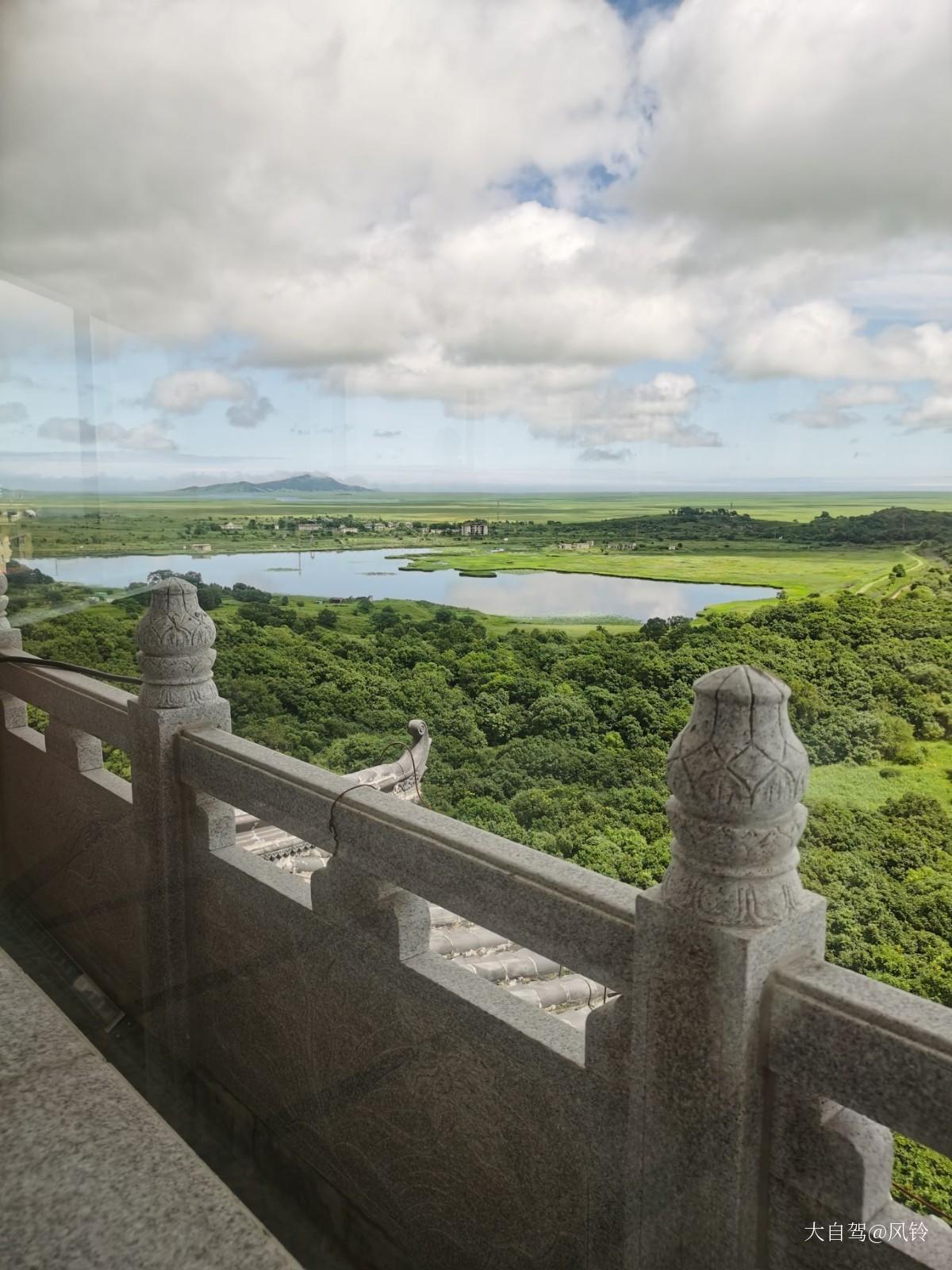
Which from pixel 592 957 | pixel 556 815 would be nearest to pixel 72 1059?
pixel 592 957

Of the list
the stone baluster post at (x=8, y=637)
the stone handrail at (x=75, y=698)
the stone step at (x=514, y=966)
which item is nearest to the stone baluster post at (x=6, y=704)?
the stone baluster post at (x=8, y=637)

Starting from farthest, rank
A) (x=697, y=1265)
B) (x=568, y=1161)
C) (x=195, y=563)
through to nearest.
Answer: (x=195, y=563)
(x=568, y=1161)
(x=697, y=1265)

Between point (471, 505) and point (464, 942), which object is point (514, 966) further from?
point (471, 505)

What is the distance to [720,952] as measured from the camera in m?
1.00

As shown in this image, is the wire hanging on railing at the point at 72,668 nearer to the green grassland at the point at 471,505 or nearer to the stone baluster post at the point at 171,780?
the stone baluster post at the point at 171,780

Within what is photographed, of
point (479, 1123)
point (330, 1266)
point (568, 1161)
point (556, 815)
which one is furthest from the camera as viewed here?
point (556, 815)

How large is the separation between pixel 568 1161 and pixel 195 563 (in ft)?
11.9

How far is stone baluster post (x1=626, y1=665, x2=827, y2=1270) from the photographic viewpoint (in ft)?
3.15

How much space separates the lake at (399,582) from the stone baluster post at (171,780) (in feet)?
6.31

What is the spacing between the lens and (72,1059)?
87 cm

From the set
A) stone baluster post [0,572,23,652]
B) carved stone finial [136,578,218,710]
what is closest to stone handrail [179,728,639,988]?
carved stone finial [136,578,218,710]

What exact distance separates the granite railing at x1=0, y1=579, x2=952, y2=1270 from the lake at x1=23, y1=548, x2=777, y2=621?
1.68m

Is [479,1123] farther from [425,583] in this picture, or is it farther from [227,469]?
[227,469]

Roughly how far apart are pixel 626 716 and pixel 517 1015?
88.7 inches
